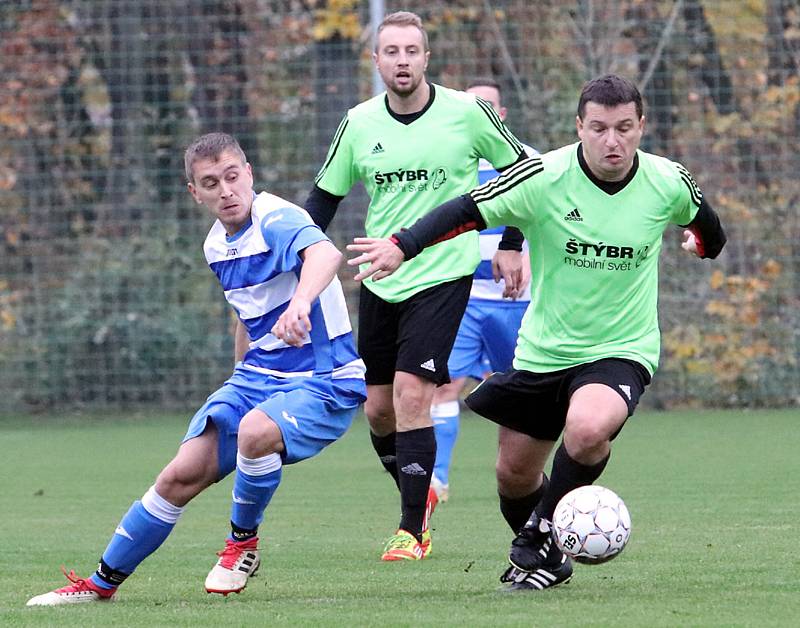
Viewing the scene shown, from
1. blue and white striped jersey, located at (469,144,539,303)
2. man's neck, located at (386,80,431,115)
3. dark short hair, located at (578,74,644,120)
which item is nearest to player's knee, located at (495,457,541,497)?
dark short hair, located at (578,74,644,120)

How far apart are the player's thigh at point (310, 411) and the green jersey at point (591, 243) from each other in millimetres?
615

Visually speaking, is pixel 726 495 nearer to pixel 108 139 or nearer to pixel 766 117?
pixel 766 117

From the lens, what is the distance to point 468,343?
852 cm

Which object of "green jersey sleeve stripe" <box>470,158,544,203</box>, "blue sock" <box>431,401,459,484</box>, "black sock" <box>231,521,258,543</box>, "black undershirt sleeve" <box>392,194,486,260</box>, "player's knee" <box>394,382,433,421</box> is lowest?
"blue sock" <box>431,401,459,484</box>

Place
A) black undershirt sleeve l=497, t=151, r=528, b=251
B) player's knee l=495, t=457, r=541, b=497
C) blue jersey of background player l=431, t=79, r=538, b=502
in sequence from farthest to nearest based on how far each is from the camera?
1. blue jersey of background player l=431, t=79, r=538, b=502
2. black undershirt sleeve l=497, t=151, r=528, b=251
3. player's knee l=495, t=457, r=541, b=497

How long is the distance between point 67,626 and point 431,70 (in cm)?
982

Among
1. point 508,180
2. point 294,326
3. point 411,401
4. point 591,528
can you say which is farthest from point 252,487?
point 411,401

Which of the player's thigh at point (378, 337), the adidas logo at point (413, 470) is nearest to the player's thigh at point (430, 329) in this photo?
the player's thigh at point (378, 337)

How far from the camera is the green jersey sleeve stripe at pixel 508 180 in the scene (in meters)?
5.22

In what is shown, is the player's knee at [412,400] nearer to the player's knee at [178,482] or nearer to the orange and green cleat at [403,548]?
the orange and green cleat at [403,548]

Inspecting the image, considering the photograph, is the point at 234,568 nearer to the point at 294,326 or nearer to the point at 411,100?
the point at 294,326

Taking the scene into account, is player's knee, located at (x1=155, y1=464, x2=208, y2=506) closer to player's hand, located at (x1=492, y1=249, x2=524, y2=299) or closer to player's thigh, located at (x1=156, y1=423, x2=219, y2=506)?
player's thigh, located at (x1=156, y1=423, x2=219, y2=506)

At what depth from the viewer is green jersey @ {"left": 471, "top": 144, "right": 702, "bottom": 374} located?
5324mm

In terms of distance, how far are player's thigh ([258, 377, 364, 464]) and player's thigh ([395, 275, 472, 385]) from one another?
3.52 feet
